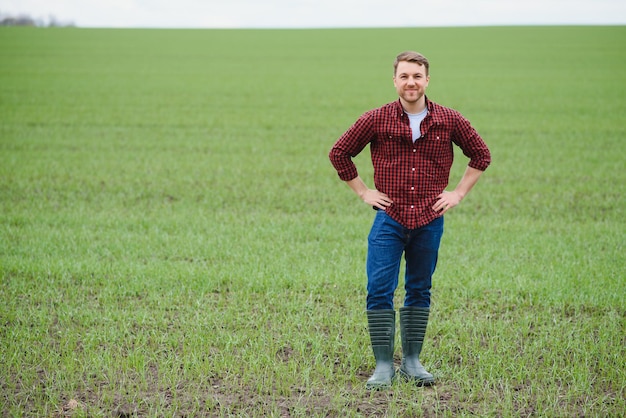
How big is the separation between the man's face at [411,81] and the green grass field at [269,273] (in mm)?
1823

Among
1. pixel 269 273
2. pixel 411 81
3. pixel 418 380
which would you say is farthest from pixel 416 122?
pixel 269 273

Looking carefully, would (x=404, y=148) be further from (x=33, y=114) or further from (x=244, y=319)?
(x=33, y=114)

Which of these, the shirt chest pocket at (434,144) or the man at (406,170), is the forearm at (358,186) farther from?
the shirt chest pocket at (434,144)

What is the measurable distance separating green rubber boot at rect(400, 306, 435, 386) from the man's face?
4.53 feet

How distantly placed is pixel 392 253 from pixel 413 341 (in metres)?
0.68

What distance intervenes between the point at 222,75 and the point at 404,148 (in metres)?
31.3

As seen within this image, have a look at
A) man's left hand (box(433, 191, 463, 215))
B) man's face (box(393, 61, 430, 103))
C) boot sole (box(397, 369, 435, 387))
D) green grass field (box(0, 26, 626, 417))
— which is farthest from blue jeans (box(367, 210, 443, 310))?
man's face (box(393, 61, 430, 103))

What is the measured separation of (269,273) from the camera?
746 cm

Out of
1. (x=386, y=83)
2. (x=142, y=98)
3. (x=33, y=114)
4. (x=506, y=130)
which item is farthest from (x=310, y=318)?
(x=386, y=83)

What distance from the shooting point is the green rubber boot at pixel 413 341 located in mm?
4988

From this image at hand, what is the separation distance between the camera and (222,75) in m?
35.2

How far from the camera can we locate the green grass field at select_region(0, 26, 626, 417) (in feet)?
16.0

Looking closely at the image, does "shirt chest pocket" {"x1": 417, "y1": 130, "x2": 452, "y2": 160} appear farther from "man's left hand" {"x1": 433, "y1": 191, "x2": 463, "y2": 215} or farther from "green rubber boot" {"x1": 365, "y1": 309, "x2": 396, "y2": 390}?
"green rubber boot" {"x1": 365, "y1": 309, "x2": 396, "y2": 390}

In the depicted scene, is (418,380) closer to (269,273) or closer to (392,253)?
(392,253)
